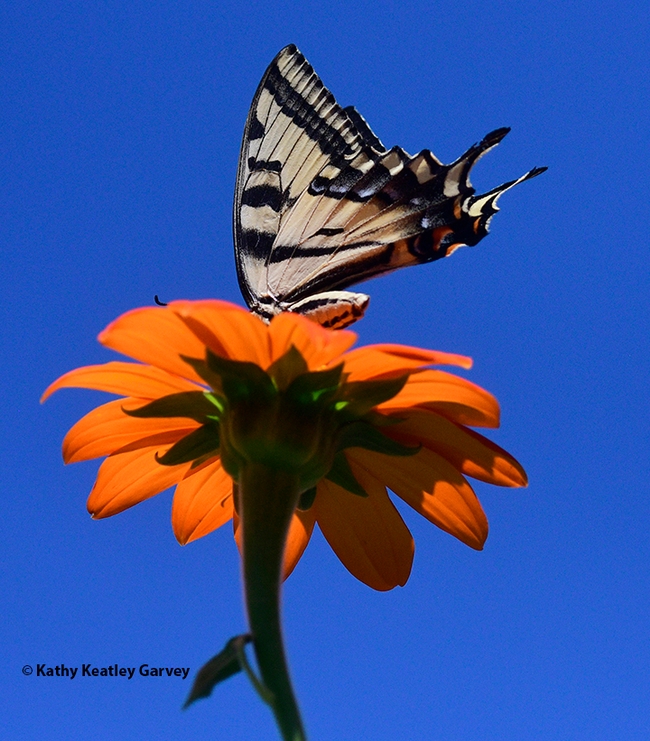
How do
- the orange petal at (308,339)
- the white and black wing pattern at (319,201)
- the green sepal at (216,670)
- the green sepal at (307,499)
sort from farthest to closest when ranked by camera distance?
1. the white and black wing pattern at (319,201)
2. the green sepal at (307,499)
3. the orange petal at (308,339)
4. the green sepal at (216,670)

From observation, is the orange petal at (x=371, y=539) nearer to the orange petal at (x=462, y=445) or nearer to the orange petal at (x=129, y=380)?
the orange petal at (x=462, y=445)

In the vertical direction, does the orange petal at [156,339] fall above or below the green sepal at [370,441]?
above

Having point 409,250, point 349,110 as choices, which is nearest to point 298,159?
point 349,110

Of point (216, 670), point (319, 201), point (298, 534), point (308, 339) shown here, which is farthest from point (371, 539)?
point (319, 201)

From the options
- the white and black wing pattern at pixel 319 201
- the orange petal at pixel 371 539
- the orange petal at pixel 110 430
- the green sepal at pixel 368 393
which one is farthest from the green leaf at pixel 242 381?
the white and black wing pattern at pixel 319 201

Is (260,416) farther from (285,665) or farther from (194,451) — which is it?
(285,665)

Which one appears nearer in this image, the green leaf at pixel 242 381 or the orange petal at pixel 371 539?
the green leaf at pixel 242 381

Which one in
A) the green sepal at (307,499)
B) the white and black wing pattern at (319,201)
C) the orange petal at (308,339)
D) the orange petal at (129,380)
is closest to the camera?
the orange petal at (308,339)

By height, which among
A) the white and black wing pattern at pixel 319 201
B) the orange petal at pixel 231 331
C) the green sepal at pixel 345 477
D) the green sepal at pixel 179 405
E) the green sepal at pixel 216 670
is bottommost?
the green sepal at pixel 216 670

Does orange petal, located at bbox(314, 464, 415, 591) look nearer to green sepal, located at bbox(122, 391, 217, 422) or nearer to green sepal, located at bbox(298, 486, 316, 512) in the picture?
green sepal, located at bbox(298, 486, 316, 512)
